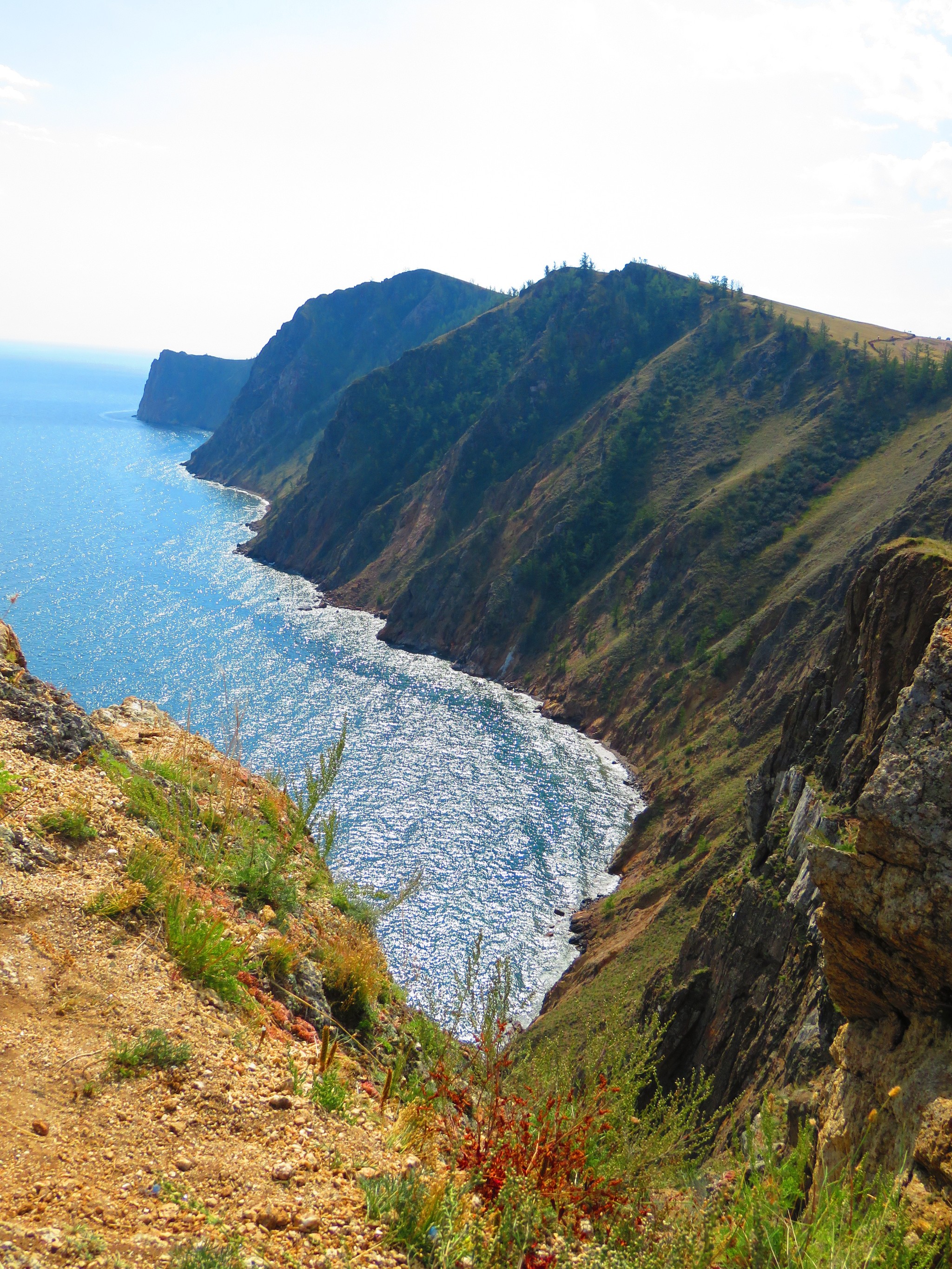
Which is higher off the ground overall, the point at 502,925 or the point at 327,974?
the point at 327,974

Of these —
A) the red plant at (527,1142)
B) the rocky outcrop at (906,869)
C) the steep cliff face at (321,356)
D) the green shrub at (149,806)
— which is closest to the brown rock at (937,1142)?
the rocky outcrop at (906,869)

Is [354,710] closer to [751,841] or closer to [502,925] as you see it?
[502,925]

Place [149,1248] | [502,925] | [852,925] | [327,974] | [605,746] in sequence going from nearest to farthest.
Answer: [149,1248] < [852,925] < [327,974] < [502,925] < [605,746]

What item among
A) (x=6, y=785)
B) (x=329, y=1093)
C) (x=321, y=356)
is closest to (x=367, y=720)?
(x=6, y=785)

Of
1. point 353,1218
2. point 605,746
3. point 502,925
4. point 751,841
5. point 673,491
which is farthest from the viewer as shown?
point 673,491

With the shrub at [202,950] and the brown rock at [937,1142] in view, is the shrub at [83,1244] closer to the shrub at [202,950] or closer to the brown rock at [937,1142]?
the shrub at [202,950]

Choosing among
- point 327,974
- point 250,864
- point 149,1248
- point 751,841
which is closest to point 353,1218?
point 149,1248

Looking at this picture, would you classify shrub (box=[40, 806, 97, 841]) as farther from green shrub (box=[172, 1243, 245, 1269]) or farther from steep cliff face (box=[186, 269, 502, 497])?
steep cliff face (box=[186, 269, 502, 497])
